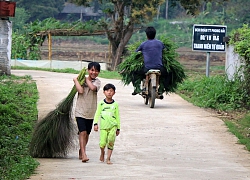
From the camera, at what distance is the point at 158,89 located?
49.2 feet

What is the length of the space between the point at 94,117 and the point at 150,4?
2432 centimetres

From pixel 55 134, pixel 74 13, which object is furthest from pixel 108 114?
pixel 74 13

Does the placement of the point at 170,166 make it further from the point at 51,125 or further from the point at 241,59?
the point at 241,59

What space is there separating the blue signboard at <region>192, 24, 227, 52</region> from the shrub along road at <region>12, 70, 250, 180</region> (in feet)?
12.4

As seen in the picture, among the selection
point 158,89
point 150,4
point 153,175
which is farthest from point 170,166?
point 150,4

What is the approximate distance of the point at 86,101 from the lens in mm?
9242

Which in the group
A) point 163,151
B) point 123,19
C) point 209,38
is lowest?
point 163,151

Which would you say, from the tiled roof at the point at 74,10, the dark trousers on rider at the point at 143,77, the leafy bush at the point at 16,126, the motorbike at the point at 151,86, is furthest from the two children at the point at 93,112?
the tiled roof at the point at 74,10

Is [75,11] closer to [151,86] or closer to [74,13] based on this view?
[74,13]

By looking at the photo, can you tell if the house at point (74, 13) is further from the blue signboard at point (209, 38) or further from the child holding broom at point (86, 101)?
the child holding broom at point (86, 101)

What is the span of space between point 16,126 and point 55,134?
3.02 m

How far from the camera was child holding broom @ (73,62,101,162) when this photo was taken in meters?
9.21

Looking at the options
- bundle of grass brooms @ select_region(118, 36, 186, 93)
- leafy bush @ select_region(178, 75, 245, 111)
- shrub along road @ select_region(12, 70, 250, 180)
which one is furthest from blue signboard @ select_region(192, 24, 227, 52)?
shrub along road @ select_region(12, 70, 250, 180)

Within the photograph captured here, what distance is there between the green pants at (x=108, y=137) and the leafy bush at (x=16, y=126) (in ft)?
3.13
